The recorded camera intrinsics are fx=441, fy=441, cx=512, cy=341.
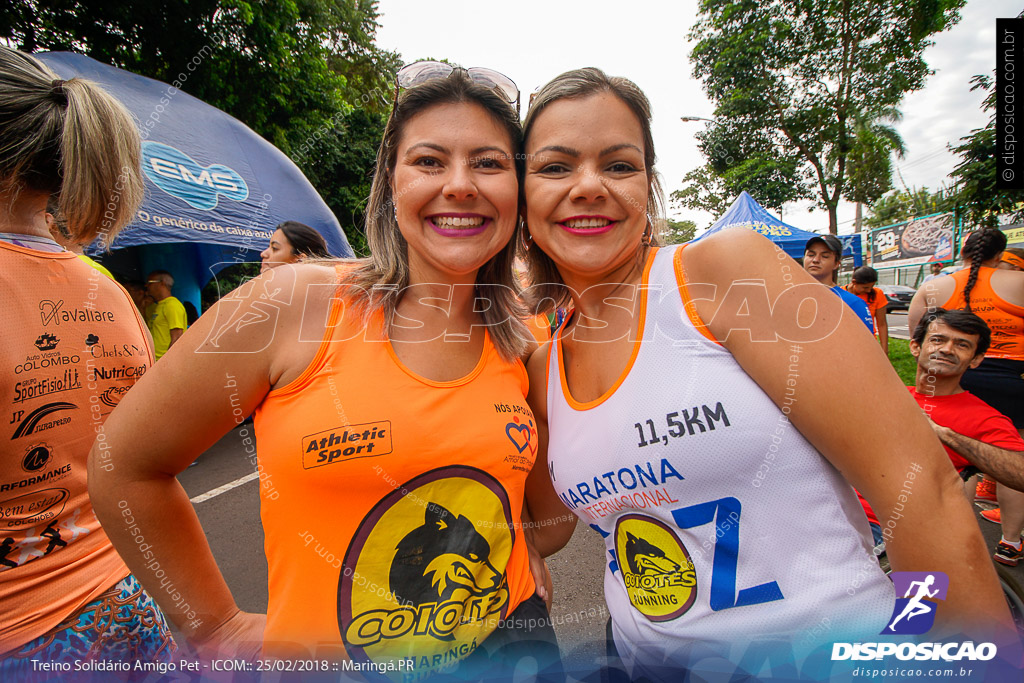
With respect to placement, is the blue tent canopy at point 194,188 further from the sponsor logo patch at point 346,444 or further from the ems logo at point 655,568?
the ems logo at point 655,568

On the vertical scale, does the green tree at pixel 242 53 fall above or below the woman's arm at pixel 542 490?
above

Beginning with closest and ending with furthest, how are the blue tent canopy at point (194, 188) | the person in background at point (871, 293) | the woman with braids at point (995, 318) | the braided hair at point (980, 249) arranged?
1. the woman with braids at point (995, 318)
2. the braided hair at point (980, 249)
3. the blue tent canopy at point (194, 188)
4. the person in background at point (871, 293)

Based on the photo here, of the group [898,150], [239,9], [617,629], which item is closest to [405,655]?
[617,629]

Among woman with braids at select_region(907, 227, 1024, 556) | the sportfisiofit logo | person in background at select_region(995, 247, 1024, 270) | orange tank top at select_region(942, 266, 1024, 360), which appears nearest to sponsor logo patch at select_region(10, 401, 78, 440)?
the sportfisiofit logo

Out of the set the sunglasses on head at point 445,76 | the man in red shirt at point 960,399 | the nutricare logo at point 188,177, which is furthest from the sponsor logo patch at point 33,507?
the nutricare logo at point 188,177

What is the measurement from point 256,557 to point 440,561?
9.61 feet

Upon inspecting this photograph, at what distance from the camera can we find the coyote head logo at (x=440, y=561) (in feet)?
3.69

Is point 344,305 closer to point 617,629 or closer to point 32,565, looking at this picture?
point 32,565

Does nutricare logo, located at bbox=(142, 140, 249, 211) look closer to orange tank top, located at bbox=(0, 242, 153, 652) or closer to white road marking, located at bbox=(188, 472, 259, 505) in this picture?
white road marking, located at bbox=(188, 472, 259, 505)

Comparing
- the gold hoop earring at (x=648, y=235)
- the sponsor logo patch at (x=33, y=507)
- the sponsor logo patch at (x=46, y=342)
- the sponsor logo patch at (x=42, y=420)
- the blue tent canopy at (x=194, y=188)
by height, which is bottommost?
the sponsor logo patch at (x=33, y=507)

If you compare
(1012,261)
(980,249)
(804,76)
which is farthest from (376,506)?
(804,76)

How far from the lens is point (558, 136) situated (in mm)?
1218

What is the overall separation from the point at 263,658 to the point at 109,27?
11087 millimetres
